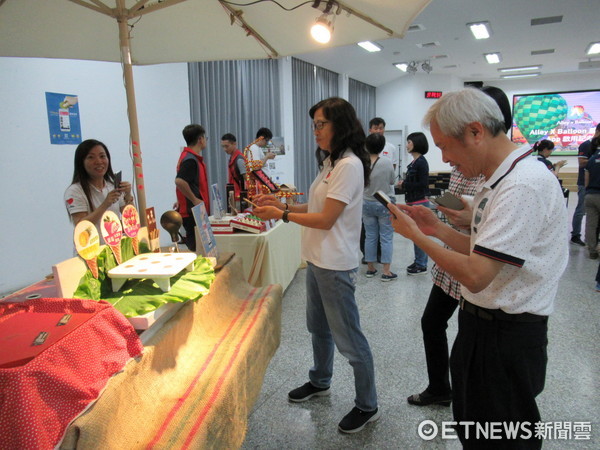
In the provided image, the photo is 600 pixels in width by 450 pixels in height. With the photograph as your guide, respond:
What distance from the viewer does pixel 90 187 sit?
2.10 metres

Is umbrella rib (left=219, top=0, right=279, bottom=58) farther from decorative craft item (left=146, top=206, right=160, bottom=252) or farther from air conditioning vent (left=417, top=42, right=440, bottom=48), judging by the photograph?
air conditioning vent (left=417, top=42, right=440, bottom=48)

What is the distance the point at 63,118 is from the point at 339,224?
138 inches

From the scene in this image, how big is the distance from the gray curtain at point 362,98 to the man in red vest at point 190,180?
8086 mm

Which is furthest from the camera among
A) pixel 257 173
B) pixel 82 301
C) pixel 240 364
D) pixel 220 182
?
pixel 220 182

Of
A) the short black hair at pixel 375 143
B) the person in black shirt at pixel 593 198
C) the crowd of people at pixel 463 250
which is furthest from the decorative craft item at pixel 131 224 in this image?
the person in black shirt at pixel 593 198

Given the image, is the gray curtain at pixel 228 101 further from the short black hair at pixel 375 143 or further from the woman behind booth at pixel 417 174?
the woman behind booth at pixel 417 174

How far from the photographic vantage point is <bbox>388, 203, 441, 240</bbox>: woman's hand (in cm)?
119

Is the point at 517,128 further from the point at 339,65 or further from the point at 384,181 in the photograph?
the point at 384,181

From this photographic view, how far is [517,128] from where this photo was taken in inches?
509

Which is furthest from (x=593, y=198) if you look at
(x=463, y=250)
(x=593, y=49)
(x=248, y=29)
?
(x=593, y=49)

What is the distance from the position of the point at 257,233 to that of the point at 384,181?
1531mm

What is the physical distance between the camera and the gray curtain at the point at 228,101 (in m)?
5.88

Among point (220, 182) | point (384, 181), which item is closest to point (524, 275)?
point (384, 181)

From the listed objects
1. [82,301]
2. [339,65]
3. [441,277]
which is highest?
[339,65]
